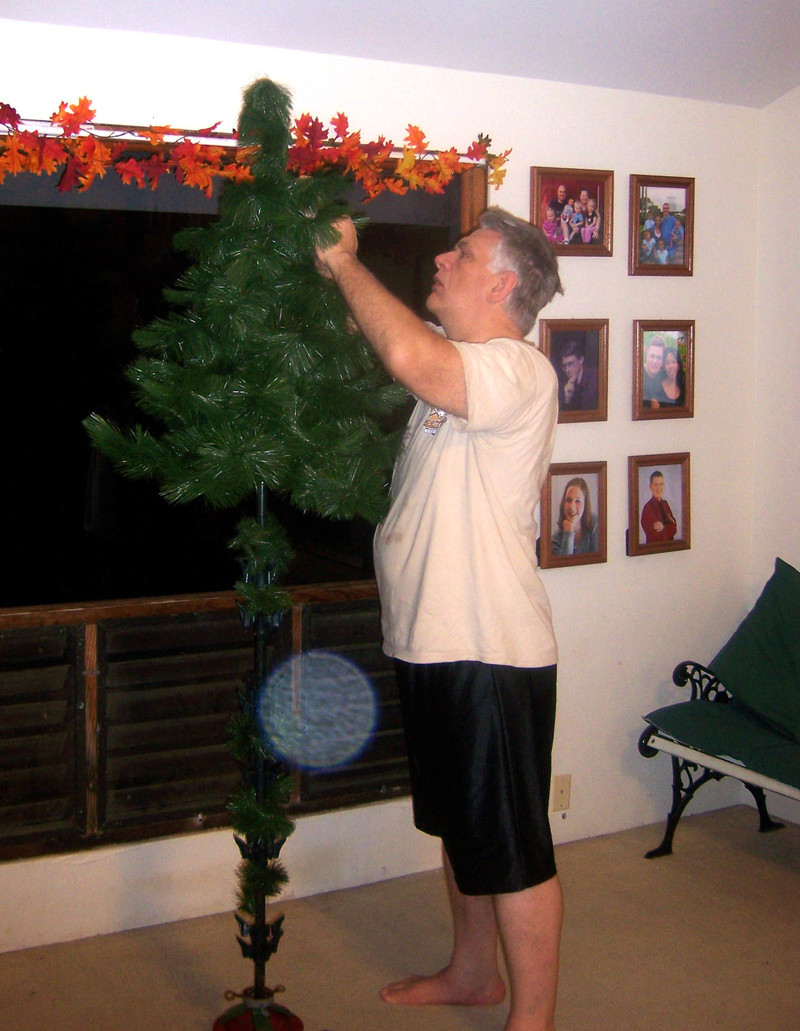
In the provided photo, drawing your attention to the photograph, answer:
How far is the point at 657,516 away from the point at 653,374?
459 mm

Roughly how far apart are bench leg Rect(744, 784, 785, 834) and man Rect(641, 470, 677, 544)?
0.87 meters

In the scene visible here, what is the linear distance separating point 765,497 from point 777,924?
4.52ft

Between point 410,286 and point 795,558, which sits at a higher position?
point 410,286

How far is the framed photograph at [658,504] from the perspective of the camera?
122 inches

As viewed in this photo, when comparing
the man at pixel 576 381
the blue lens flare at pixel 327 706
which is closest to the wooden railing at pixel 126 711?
the blue lens flare at pixel 327 706

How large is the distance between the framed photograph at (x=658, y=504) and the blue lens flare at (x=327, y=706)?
39.5 inches

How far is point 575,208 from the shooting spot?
2881 millimetres

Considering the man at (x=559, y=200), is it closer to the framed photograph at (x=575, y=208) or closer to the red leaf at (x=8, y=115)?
the framed photograph at (x=575, y=208)

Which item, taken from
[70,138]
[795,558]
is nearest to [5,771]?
[70,138]

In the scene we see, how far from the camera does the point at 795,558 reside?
3.20 metres

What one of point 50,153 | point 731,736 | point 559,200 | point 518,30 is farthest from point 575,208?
point 731,736

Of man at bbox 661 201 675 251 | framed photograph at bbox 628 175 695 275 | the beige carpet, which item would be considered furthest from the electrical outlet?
man at bbox 661 201 675 251

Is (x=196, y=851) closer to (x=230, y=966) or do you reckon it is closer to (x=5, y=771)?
(x=230, y=966)

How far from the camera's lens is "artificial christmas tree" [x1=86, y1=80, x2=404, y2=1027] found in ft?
5.57
